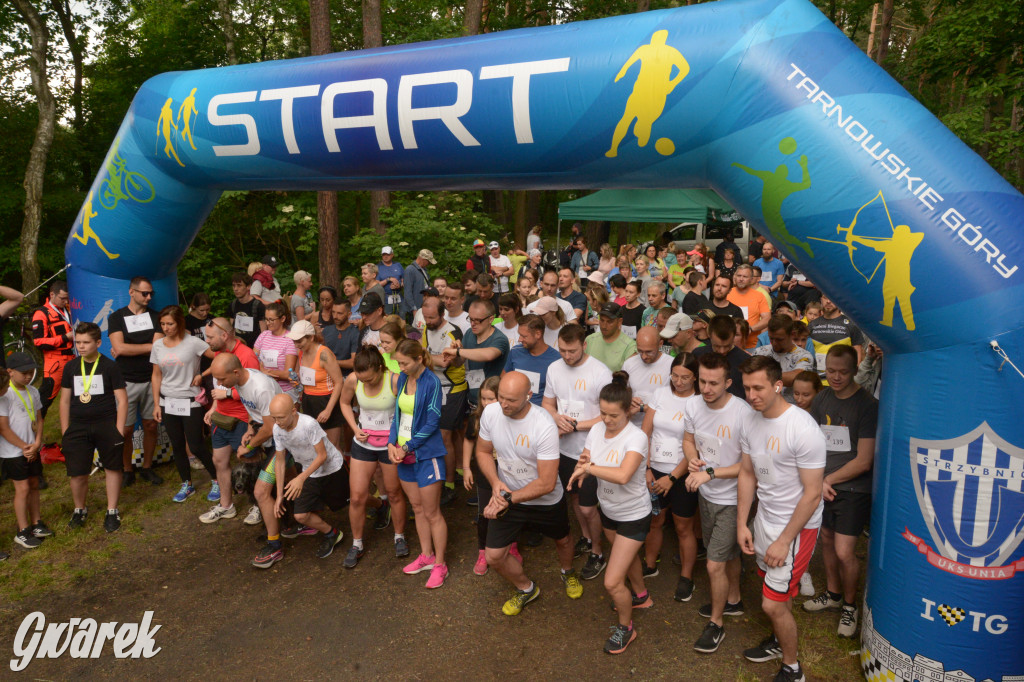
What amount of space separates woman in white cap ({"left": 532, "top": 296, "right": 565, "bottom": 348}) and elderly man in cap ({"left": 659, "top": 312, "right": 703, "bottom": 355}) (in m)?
0.91

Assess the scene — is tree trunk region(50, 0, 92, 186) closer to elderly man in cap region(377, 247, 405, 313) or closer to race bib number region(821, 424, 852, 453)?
elderly man in cap region(377, 247, 405, 313)

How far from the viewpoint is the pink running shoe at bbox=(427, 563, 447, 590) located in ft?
16.3

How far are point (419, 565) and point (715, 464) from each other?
8.03ft

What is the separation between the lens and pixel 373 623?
4.61m

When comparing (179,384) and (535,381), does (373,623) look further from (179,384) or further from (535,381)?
(179,384)

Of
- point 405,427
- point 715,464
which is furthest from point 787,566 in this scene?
point 405,427

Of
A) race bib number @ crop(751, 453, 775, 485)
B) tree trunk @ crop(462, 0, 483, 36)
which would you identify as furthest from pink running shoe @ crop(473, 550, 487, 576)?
tree trunk @ crop(462, 0, 483, 36)

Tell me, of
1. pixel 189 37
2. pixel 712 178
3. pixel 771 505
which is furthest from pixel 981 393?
pixel 189 37

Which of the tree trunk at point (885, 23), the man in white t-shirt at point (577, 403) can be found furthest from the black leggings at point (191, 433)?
the tree trunk at point (885, 23)

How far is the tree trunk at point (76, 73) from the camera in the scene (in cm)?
1593

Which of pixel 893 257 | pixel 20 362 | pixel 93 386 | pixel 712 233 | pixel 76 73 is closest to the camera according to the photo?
pixel 893 257

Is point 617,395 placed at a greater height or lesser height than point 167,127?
lesser

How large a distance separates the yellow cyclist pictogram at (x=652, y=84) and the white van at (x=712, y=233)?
12.8 meters

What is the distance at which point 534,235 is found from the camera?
1681 cm
